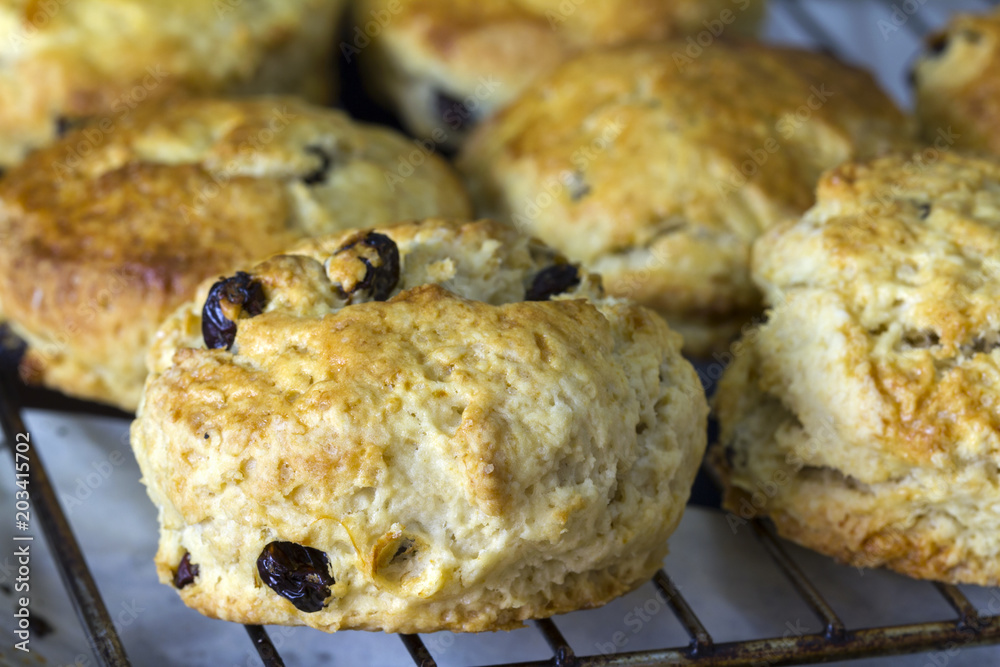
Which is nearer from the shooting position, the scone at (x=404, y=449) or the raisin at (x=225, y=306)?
the scone at (x=404, y=449)

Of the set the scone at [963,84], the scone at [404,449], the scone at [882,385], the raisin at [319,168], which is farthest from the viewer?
the scone at [963,84]

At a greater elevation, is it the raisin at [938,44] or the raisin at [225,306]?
the raisin at [938,44]

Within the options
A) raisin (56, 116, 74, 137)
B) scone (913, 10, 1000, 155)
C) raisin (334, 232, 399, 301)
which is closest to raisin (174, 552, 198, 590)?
raisin (334, 232, 399, 301)

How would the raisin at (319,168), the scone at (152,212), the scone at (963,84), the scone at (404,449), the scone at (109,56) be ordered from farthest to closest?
the scone at (963,84) → the scone at (109,56) → the raisin at (319,168) → the scone at (152,212) → the scone at (404,449)

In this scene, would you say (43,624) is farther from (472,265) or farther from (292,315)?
(472,265)

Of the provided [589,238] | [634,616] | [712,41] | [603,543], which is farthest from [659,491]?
[712,41]

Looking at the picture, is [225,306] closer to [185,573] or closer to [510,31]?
[185,573]

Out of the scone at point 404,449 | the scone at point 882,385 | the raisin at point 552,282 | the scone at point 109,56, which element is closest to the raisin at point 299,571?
the scone at point 404,449

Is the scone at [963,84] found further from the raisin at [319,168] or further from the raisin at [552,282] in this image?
the raisin at [319,168]
